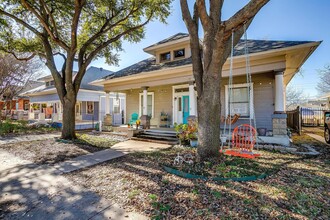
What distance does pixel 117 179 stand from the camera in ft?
12.9

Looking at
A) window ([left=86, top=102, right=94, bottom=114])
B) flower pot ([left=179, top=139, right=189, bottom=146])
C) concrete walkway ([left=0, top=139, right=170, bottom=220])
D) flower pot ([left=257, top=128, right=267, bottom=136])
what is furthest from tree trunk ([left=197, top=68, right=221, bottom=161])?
window ([left=86, top=102, right=94, bottom=114])

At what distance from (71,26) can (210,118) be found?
795cm

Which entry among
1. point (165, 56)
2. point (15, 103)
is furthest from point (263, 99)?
point (15, 103)

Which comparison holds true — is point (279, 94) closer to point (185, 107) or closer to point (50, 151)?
point (185, 107)

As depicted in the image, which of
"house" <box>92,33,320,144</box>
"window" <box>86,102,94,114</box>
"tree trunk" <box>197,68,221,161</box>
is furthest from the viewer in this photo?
"window" <box>86,102,94,114</box>

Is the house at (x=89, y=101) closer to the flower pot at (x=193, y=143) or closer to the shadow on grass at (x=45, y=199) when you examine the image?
the flower pot at (x=193, y=143)

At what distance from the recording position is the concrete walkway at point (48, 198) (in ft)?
9.11

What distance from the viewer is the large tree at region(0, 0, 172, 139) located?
8234 mm

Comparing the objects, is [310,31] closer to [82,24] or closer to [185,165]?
[185,165]

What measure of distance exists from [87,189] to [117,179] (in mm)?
641

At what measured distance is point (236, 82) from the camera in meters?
9.12

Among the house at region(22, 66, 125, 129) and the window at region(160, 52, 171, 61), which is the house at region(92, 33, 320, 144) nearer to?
the window at region(160, 52, 171, 61)

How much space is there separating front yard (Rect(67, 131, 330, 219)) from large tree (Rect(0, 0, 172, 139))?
19.3 feet

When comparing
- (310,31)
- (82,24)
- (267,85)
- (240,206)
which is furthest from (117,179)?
(310,31)
